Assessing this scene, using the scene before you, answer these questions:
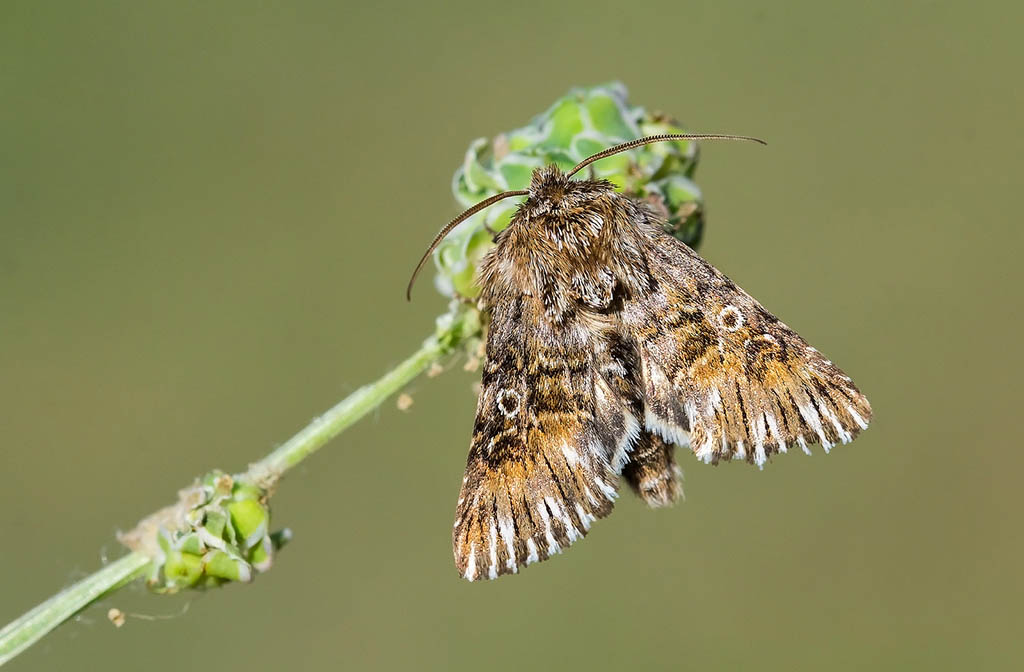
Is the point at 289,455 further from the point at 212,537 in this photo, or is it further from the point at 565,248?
the point at 565,248

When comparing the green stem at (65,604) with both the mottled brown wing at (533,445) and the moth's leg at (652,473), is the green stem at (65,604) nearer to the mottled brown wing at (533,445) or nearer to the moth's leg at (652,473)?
the mottled brown wing at (533,445)

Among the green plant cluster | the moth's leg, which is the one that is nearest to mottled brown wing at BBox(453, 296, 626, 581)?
the moth's leg

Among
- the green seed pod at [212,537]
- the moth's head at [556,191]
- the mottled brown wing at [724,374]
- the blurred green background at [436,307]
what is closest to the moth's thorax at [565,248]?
the moth's head at [556,191]

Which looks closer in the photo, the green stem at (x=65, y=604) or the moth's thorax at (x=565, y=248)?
A: the green stem at (x=65, y=604)

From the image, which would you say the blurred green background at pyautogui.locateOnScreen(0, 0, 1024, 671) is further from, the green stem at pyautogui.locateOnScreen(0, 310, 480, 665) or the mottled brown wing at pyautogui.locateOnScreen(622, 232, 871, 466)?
the mottled brown wing at pyautogui.locateOnScreen(622, 232, 871, 466)

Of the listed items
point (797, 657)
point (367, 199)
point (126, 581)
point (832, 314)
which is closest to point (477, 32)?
point (367, 199)

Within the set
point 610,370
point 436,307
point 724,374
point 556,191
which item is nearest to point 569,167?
point 556,191
